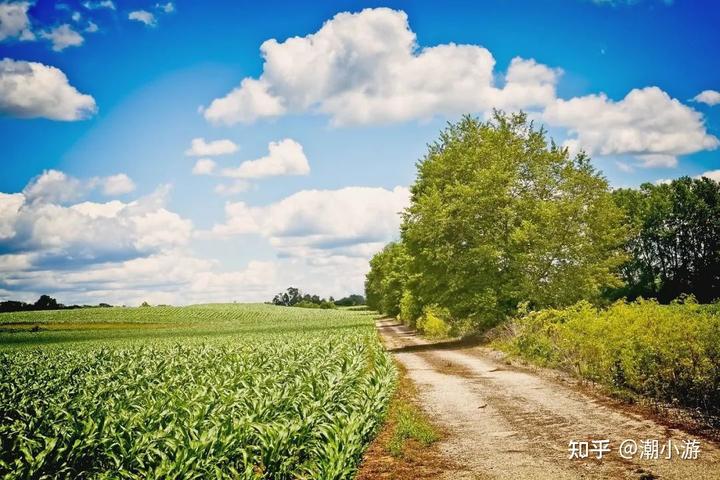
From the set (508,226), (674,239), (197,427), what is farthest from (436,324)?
(674,239)

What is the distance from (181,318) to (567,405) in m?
85.6

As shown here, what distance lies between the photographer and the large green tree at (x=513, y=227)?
2870 centimetres

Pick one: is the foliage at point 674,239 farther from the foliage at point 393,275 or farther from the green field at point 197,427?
the green field at point 197,427

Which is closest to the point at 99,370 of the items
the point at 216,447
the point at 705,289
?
the point at 216,447

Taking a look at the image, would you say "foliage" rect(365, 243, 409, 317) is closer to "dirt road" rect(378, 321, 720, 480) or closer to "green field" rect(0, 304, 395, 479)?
"dirt road" rect(378, 321, 720, 480)

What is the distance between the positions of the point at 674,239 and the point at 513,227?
50246mm

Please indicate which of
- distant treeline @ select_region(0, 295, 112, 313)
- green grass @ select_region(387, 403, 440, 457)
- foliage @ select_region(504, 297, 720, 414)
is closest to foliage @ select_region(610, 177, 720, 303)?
foliage @ select_region(504, 297, 720, 414)

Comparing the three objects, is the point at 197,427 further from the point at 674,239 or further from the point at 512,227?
the point at 674,239

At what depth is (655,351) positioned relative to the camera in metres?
11.0

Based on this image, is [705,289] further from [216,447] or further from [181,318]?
[181,318]

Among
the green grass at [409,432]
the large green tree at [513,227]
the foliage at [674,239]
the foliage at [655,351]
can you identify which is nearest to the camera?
the green grass at [409,432]

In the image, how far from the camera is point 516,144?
105 feet

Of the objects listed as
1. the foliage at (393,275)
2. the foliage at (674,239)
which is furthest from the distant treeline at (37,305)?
the foliage at (674,239)

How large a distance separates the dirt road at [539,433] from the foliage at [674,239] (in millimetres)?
57866
